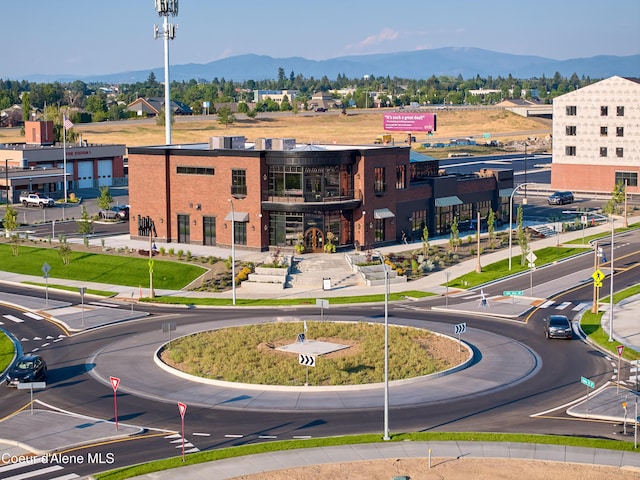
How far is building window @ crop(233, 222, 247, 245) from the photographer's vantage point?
270 ft

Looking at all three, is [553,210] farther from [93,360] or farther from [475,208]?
[93,360]

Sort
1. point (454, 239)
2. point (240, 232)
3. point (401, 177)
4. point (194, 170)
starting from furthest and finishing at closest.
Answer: point (401, 177) < point (454, 239) < point (194, 170) < point (240, 232)

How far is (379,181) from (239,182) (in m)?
12.0

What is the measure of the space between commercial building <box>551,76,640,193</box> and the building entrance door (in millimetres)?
55998

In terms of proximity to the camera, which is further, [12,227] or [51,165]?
[51,165]

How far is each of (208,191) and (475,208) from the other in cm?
2794

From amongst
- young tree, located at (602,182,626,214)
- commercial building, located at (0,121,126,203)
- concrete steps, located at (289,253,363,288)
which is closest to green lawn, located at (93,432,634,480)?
concrete steps, located at (289,253,363,288)

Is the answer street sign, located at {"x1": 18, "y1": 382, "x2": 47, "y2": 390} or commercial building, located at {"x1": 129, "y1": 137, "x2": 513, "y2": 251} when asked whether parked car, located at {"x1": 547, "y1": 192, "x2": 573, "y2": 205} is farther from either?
street sign, located at {"x1": 18, "y1": 382, "x2": 47, "y2": 390}

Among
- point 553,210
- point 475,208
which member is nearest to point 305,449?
point 475,208

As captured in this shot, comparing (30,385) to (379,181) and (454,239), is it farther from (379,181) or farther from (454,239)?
(454,239)

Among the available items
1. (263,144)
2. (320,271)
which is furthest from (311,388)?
(263,144)

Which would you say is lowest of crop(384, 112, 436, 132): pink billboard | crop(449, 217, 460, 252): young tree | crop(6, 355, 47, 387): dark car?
crop(6, 355, 47, 387): dark car

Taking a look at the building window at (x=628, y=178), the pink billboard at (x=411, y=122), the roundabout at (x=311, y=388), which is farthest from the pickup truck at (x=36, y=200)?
the pink billboard at (x=411, y=122)

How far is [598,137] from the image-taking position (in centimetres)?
12362
